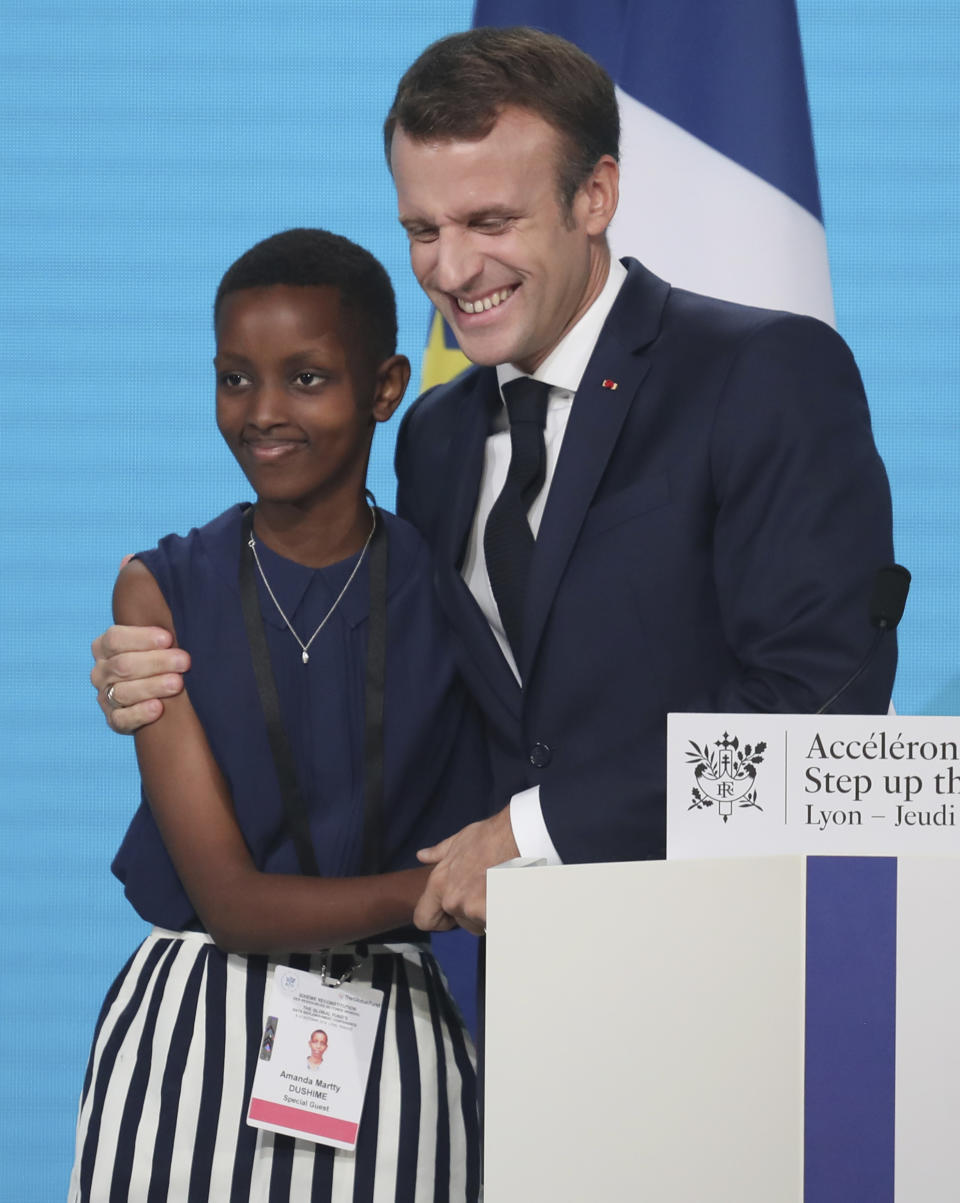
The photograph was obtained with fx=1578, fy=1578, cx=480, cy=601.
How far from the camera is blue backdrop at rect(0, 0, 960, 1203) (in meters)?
3.18

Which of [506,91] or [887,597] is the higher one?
[506,91]

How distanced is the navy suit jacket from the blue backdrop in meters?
1.60

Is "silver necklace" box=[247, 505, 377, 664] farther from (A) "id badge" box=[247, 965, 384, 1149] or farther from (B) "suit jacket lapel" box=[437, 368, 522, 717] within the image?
(A) "id badge" box=[247, 965, 384, 1149]

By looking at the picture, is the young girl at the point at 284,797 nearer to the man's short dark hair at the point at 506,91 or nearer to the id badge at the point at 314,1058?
the id badge at the point at 314,1058

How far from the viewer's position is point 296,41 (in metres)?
3.21

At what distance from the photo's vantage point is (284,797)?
1.60 meters

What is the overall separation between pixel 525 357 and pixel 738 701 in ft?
1.51

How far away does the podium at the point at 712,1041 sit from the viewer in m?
1.10

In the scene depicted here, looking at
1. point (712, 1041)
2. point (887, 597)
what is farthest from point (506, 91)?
point (712, 1041)

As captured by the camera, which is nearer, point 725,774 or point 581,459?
point 725,774

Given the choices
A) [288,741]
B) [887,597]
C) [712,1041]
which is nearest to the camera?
[712,1041]

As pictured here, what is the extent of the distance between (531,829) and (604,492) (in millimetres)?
376

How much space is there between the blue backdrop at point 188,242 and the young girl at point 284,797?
158cm

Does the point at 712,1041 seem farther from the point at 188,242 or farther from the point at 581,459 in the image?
the point at 188,242
